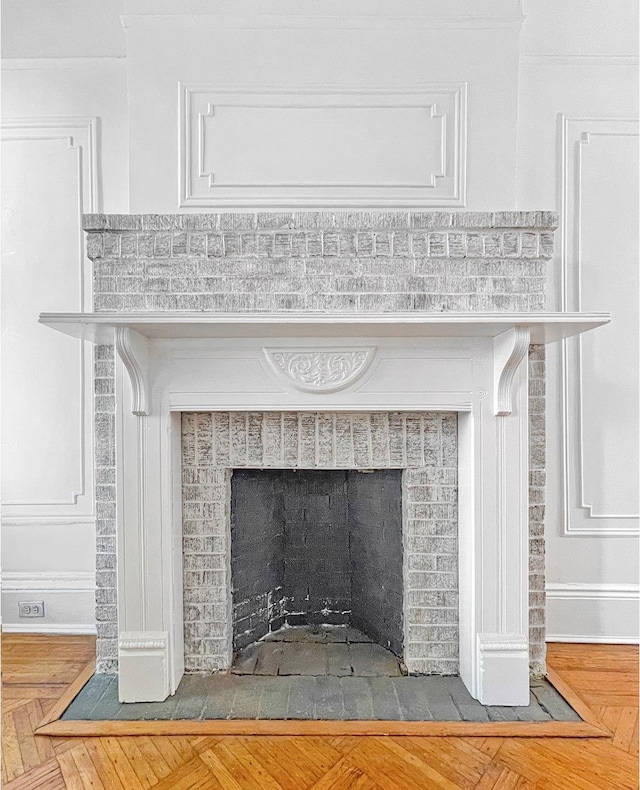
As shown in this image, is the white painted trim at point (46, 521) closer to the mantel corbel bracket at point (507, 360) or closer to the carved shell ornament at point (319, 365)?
the carved shell ornament at point (319, 365)

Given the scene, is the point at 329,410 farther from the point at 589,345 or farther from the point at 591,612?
the point at 591,612

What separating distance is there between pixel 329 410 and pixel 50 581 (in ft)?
5.22

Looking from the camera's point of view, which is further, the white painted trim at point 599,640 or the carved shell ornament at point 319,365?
the white painted trim at point 599,640

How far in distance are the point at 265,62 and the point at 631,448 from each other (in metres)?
2.21

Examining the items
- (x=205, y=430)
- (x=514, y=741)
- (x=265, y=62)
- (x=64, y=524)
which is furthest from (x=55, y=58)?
(x=514, y=741)

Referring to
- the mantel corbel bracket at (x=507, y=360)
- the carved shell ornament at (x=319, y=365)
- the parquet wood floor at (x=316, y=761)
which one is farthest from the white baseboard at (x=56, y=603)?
the mantel corbel bracket at (x=507, y=360)

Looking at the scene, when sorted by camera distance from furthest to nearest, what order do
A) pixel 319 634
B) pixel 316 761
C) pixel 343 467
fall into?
pixel 319 634
pixel 343 467
pixel 316 761

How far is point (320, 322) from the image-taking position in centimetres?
174

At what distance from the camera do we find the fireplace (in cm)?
202

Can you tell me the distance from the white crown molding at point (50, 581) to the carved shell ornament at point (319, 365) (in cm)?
141

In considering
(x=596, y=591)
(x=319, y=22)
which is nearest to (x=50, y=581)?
(x=596, y=591)

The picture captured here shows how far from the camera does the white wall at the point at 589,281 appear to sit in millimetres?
2490

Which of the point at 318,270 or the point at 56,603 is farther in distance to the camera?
the point at 56,603

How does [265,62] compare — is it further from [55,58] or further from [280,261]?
[55,58]
